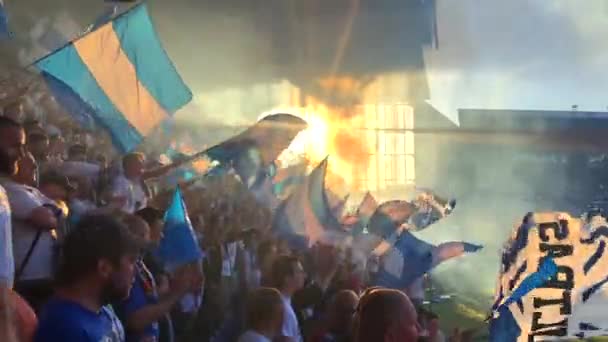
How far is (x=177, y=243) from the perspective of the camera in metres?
3.71

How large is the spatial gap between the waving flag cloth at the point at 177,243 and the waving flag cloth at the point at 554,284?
1.24 meters

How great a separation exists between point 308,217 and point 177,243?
314 centimetres

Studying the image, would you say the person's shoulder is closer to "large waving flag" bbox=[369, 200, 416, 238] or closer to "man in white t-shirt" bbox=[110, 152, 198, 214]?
"man in white t-shirt" bbox=[110, 152, 198, 214]

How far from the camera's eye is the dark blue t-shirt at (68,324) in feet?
7.64

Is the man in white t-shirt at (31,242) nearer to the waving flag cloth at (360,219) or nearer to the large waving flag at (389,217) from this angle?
the large waving flag at (389,217)

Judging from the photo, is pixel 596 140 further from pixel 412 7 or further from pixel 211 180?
pixel 211 180

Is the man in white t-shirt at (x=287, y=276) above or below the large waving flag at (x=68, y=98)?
below

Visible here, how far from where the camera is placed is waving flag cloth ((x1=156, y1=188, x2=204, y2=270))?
3611mm

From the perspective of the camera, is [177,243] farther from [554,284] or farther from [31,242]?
[554,284]

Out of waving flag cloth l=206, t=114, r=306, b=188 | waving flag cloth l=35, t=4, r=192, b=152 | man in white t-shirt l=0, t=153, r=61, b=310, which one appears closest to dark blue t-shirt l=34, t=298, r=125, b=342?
man in white t-shirt l=0, t=153, r=61, b=310

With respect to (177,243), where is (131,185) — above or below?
above

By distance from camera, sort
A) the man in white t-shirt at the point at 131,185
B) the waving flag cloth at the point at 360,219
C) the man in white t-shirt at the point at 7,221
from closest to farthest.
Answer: the man in white t-shirt at the point at 7,221 < the man in white t-shirt at the point at 131,185 < the waving flag cloth at the point at 360,219

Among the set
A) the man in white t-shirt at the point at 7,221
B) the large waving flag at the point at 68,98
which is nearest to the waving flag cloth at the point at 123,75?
the large waving flag at the point at 68,98

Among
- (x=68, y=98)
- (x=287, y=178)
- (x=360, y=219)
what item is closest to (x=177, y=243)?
(x=68, y=98)
